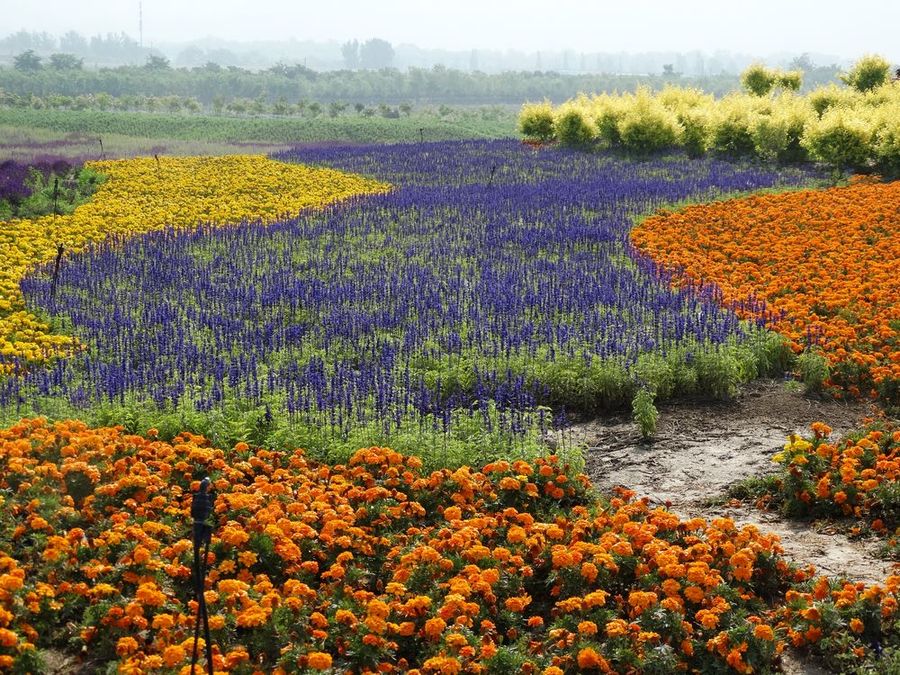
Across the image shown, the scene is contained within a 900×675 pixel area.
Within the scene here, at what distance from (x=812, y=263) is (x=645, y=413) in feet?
22.6

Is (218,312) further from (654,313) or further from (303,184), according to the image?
(303,184)

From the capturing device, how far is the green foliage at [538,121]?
4019cm

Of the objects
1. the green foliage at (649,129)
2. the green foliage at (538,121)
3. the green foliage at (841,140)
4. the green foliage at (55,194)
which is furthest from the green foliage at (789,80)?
the green foliage at (55,194)

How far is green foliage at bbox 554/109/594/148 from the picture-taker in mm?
36812

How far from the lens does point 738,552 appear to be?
Result: 662cm

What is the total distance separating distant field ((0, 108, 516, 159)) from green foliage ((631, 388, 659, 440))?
3135cm

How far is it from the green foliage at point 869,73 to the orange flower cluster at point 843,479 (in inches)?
1525

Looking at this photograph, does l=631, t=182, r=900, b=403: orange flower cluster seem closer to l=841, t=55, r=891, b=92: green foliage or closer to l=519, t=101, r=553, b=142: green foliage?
l=519, t=101, r=553, b=142: green foliage

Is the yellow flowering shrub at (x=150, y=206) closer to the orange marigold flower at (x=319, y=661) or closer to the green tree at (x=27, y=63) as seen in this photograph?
the orange marigold flower at (x=319, y=661)

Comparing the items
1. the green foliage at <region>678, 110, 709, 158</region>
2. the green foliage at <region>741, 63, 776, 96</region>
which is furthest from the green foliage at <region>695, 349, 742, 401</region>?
the green foliage at <region>741, 63, 776, 96</region>

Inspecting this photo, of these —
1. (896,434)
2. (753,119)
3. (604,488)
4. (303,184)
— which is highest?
(753,119)

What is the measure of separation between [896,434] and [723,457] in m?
1.78

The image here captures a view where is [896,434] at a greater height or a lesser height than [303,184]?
lesser

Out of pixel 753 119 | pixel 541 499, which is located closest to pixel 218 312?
pixel 541 499
